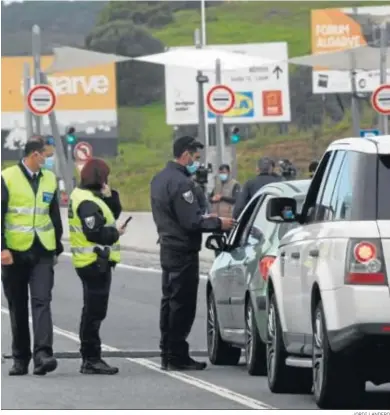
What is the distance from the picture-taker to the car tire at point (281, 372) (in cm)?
1282

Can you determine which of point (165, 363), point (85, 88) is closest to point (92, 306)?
point (165, 363)

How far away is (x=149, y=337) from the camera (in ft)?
61.0

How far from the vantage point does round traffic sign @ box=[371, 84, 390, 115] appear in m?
32.9

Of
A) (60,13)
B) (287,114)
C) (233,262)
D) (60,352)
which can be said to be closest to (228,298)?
(233,262)

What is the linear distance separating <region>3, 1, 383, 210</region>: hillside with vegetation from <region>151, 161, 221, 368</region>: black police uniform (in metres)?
70.3

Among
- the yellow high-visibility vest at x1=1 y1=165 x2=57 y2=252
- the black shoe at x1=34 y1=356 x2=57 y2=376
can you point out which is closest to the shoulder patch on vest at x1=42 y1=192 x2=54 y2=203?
the yellow high-visibility vest at x1=1 y1=165 x2=57 y2=252

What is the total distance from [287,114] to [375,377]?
69651 mm

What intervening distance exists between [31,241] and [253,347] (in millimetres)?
1864

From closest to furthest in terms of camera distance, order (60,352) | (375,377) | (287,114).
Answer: (375,377)
(60,352)
(287,114)

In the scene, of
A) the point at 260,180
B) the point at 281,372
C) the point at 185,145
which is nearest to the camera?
the point at 281,372

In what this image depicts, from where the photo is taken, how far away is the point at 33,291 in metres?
14.9

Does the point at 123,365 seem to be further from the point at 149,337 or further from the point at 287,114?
the point at 287,114

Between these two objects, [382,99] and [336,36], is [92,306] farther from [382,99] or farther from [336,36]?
[336,36]

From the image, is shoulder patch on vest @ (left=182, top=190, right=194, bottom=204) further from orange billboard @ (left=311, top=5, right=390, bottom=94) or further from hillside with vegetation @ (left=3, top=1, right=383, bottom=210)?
hillside with vegetation @ (left=3, top=1, right=383, bottom=210)
